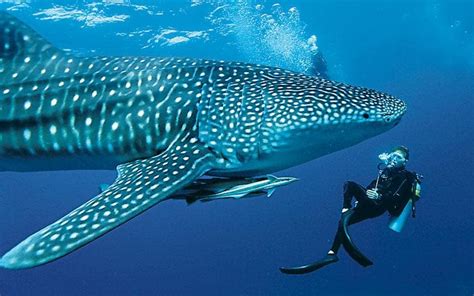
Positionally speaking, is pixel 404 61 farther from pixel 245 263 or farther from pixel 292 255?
pixel 245 263

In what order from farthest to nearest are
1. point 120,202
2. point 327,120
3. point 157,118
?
point 157,118 < point 327,120 < point 120,202

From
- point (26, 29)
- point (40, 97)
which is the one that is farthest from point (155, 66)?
point (26, 29)

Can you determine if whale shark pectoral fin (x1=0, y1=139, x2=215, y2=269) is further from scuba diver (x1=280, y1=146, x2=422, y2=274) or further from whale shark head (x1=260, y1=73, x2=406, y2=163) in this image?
scuba diver (x1=280, y1=146, x2=422, y2=274)

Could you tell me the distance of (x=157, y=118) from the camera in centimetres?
482

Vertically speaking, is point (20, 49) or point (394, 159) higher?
point (20, 49)

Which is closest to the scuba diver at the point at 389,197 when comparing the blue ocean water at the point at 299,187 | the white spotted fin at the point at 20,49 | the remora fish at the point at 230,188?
the remora fish at the point at 230,188

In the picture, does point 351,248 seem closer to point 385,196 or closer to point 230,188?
point 385,196

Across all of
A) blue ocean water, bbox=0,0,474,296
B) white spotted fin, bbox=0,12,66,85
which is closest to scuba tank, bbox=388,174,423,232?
white spotted fin, bbox=0,12,66,85

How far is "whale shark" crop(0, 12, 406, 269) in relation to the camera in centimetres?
432

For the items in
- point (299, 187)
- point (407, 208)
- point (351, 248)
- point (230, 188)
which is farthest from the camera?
point (299, 187)

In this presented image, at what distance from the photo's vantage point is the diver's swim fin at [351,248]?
6.77 m

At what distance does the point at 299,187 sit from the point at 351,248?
36.5 meters

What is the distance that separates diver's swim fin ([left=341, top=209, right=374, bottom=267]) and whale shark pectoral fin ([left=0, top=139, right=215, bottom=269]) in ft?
12.1

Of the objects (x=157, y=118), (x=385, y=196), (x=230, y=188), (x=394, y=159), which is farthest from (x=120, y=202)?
(x=394, y=159)
